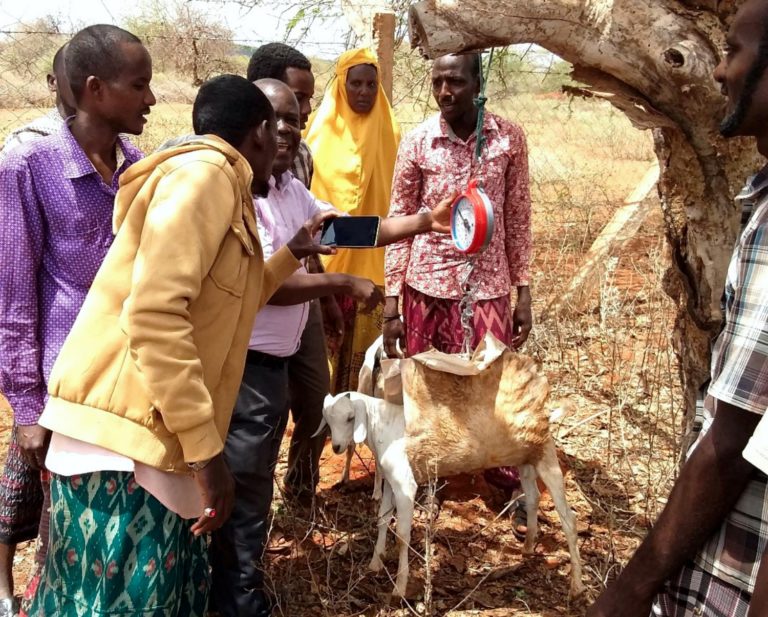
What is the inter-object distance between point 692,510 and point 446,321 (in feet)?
6.92

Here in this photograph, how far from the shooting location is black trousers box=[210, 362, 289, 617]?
8.01 feet

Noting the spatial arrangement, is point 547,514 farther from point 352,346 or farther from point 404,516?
point 352,346

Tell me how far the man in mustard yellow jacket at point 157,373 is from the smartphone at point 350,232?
502 mm

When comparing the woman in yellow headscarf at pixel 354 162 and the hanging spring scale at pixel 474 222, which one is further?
the woman in yellow headscarf at pixel 354 162

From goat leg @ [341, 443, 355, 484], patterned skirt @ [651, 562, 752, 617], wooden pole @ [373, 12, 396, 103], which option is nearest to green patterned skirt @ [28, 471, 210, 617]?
patterned skirt @ [651, 562, 752, 617]

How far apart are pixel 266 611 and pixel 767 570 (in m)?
1.87

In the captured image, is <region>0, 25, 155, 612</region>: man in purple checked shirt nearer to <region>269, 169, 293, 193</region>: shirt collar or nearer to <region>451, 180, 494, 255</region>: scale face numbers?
<region>269, 169, 293, 193</region>: shirt collar

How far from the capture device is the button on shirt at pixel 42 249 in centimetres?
217

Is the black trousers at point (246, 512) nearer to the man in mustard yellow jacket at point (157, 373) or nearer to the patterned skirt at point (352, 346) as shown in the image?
the man in mustard yellow jacket at point (157, 373)

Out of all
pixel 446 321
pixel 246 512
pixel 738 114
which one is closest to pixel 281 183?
pixel 446 321

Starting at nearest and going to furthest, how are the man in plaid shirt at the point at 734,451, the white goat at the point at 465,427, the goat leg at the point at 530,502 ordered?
the man in plaid shirt at the point at 734,451 < the white goat at the point at 465,427 < the goat leg at the point at 530,502

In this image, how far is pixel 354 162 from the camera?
3.96m

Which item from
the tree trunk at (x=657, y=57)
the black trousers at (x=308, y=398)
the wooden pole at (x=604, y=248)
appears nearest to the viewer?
the tree trunk at (x=657, y=57)

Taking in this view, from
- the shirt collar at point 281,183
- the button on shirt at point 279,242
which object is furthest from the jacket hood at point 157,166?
the shirt collar at point 281,183
